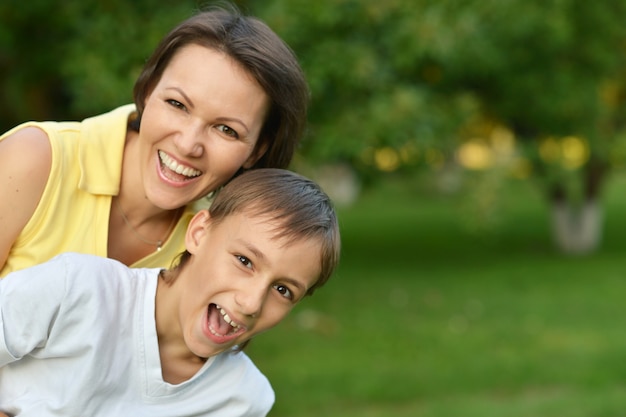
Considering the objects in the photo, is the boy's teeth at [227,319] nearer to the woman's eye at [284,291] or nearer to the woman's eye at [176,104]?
the woman's eye at [284,291]

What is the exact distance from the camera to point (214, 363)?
8.79 ft

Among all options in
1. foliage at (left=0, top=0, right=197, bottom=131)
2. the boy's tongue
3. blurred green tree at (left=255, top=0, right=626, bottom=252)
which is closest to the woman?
the boy's tongue

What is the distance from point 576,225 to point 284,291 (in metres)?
13.6

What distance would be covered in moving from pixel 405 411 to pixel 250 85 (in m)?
5.00

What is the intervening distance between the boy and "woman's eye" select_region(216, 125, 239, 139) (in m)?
0.17

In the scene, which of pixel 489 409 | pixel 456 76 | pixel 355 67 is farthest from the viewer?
pixel 456 76

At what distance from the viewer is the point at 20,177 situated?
8.89 ft

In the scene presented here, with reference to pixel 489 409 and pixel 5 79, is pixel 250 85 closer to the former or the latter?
pixel 489 409

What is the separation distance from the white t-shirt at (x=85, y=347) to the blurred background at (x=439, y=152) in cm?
202

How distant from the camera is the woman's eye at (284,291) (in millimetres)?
2523

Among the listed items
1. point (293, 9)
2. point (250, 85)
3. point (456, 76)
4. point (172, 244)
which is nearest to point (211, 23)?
point (250, 85)

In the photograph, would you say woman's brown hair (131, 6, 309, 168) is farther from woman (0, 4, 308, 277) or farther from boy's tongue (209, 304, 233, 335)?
boy's tongue (209, 304, 233, 335)

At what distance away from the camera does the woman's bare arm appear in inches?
107

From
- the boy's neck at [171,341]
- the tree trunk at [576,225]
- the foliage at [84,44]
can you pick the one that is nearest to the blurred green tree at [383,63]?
the foliage at [84,44]
